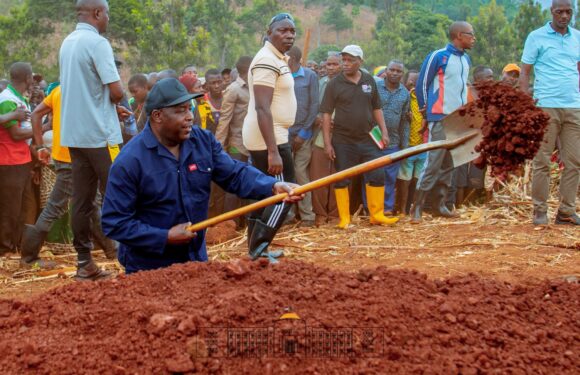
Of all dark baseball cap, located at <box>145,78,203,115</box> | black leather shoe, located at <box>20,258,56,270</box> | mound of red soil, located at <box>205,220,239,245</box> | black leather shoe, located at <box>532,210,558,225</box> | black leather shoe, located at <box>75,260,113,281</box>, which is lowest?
mound of red soil, located at <box>205,220,239,245</box>

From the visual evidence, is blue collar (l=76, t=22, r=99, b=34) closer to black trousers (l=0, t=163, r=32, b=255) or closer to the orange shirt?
the orange shirt

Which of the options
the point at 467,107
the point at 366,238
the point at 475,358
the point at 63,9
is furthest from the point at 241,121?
the point at 63,9

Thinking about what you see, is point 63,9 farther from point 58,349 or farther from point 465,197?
point 58,349

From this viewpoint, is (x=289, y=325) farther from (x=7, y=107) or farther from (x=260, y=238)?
(x=7, y=107)

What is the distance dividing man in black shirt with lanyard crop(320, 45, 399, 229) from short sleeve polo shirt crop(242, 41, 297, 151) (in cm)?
211

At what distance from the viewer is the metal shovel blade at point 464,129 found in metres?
4.82

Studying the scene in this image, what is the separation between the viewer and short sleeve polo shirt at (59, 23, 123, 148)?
5816 mm

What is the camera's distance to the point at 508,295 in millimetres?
3793

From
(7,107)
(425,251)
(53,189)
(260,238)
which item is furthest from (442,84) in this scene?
(7,107)

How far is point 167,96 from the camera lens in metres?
4.21

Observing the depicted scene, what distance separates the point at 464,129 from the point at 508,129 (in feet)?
1.22

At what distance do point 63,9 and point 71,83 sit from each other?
25940 mm

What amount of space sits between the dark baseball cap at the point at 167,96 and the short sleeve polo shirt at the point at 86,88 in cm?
170

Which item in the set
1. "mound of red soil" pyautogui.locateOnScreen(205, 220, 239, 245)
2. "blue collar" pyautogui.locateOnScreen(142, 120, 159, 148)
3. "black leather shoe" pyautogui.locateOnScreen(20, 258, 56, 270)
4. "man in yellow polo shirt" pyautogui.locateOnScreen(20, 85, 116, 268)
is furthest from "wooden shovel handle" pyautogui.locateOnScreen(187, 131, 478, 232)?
"mound of red soil" pyautogui.locateOnScreen(205, 220, 239, 245)
